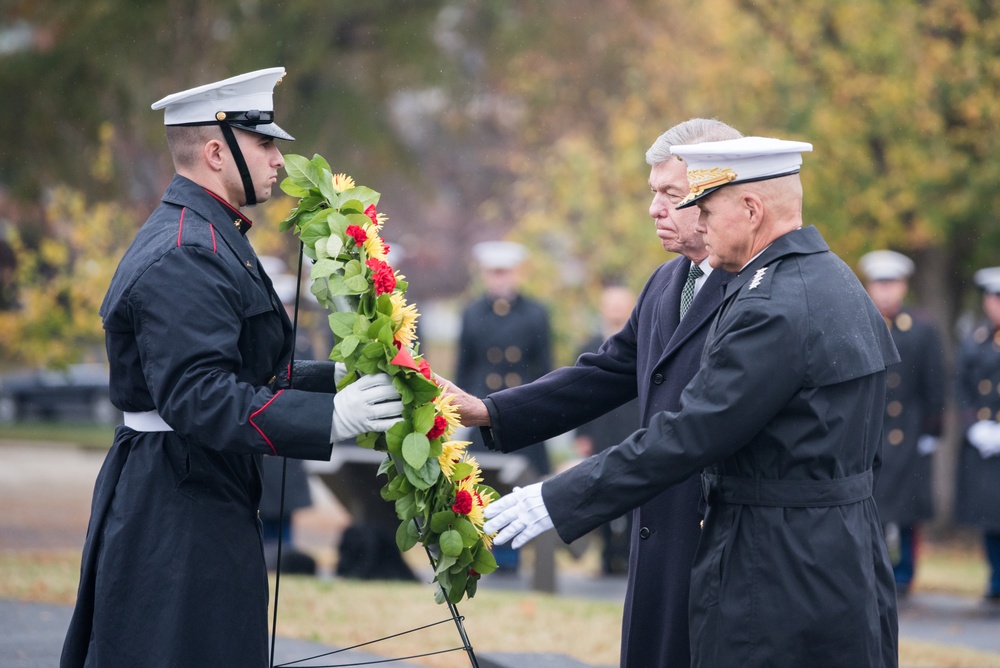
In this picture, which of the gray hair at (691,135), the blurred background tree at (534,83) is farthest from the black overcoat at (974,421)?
the gray hair at (691,135)

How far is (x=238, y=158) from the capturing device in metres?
3.78

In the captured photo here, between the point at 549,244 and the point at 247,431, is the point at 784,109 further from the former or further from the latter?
the point at 247,431

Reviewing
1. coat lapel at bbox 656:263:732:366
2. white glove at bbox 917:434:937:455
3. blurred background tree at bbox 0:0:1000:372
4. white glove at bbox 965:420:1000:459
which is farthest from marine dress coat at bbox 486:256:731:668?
blurred background tree at bbox 0:0:1000:372

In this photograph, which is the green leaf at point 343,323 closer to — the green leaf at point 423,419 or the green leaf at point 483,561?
the green leaf at point 423,419

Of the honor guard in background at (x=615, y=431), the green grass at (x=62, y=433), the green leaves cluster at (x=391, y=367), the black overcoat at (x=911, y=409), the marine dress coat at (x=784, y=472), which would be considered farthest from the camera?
the green grass at (x=62, y=433)

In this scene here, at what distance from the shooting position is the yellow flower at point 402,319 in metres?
3.62

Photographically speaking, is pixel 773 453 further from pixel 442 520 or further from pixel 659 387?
pixel 442 520

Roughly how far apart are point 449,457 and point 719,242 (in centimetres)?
104

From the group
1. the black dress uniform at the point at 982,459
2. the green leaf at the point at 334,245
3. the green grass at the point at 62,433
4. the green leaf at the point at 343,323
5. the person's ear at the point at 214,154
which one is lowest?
the green grass at the point at 62,433

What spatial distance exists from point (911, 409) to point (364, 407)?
7353 millimetres

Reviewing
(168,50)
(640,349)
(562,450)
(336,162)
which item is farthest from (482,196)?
(640,349)

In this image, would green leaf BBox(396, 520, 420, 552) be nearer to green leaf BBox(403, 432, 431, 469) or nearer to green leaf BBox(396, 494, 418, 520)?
green leaf BBox(396, 494, 418, 520)

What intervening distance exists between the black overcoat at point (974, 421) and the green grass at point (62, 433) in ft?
41.7

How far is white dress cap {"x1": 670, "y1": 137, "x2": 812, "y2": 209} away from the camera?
3.43 metres
